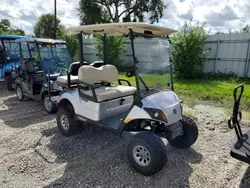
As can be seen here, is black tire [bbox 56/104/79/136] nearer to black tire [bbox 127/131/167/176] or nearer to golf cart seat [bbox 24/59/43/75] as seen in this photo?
black tire [bbox 127/131/167/176]

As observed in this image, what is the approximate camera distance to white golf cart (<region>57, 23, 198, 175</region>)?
2697mm

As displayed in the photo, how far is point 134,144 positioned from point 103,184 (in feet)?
2.02

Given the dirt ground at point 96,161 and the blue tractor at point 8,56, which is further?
the blue tractor at point 8,56

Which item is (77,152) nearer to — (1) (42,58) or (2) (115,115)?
(2) (115,115)

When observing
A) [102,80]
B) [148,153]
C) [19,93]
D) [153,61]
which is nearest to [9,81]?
[19,93]

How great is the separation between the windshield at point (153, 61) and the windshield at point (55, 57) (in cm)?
294

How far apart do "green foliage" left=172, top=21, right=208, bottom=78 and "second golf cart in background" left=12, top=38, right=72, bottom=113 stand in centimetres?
498

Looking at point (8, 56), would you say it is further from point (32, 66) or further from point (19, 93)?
point (32, 66)

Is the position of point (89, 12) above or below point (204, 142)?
above

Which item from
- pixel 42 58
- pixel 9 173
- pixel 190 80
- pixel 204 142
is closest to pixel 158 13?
pixel 190 80

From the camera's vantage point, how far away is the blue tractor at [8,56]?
7.29 meters

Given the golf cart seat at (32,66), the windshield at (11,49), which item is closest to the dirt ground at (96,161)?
the golf cart seat at (32,66)

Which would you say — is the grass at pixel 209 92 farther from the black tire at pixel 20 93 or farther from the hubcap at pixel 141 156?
the black tire at pixel 20 93

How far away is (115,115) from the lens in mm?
3559
